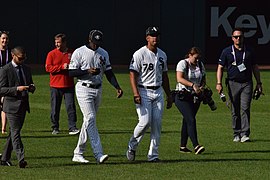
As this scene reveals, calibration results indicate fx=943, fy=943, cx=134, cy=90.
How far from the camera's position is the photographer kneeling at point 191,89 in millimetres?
15461

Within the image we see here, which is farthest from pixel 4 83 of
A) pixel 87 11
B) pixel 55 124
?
pixel 87 11

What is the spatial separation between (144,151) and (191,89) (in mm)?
1399

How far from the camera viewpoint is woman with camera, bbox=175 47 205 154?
15461 millimetres

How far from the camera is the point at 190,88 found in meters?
15.5

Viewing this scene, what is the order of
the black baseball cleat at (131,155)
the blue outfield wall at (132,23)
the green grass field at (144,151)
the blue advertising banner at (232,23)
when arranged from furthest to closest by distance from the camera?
the blue advertising banner at (232,23) < the blue outfield wall at (132,23) < the black baseball cleat at (131,155) < the green grass field at (144,151)

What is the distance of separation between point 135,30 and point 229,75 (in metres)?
25.1

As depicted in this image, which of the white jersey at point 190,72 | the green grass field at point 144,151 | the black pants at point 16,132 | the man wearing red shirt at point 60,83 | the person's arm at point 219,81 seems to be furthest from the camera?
the man wearing red shirt at point 60,83

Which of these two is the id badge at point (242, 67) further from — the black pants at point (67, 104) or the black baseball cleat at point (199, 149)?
the black pants at point (67, 104)

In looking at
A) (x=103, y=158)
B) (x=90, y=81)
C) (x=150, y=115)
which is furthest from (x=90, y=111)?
(x=150, y=115)

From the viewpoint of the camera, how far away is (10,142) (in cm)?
1388

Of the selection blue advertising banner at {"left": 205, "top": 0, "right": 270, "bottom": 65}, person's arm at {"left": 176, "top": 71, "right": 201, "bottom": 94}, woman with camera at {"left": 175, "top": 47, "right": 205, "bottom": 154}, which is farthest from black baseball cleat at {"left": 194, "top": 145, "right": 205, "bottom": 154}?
blue advertising banner at {"left": 205, "top": 0, "right": 270, "bottom": 65}

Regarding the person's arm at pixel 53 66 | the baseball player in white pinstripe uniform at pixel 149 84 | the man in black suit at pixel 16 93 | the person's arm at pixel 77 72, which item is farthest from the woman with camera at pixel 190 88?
the person's arm at pixel 53 66

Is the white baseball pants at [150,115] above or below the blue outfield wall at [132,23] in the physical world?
above

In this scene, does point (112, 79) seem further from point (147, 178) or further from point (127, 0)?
point (127, 0)
